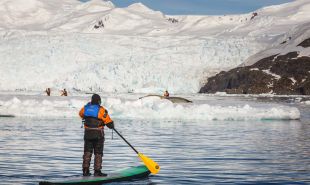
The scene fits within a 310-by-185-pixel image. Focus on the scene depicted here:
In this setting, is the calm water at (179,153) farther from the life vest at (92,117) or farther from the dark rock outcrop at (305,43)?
the dark rock outcrop at (305,43)

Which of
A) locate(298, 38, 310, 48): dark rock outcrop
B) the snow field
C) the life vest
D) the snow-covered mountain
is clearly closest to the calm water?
the life vest

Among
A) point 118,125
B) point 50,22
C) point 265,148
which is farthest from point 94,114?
point 50,22

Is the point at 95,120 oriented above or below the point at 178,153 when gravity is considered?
above

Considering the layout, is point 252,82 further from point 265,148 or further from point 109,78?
point 265,148

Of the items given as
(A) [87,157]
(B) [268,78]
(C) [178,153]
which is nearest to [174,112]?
(C) [178,153]

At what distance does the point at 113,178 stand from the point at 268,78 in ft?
395

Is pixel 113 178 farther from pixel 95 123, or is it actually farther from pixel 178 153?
pixel 178 153

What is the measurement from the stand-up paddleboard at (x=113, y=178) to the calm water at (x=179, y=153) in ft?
0.95

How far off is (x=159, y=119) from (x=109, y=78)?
6703cm

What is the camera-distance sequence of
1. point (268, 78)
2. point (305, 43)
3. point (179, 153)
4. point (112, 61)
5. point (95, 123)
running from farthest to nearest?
Result: point (305, 43)
point (268, 78)
point (112, 61)
point (179, 153)
point (95, 123)

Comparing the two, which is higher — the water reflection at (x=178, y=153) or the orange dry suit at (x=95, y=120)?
the orange dry suit at (x=95, y=120)

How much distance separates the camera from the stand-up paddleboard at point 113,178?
11905 millimetres

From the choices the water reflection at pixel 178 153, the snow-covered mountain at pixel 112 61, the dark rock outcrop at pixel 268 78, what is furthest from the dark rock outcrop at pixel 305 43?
the water reflection at pixel 178 153

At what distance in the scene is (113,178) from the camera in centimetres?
1280
